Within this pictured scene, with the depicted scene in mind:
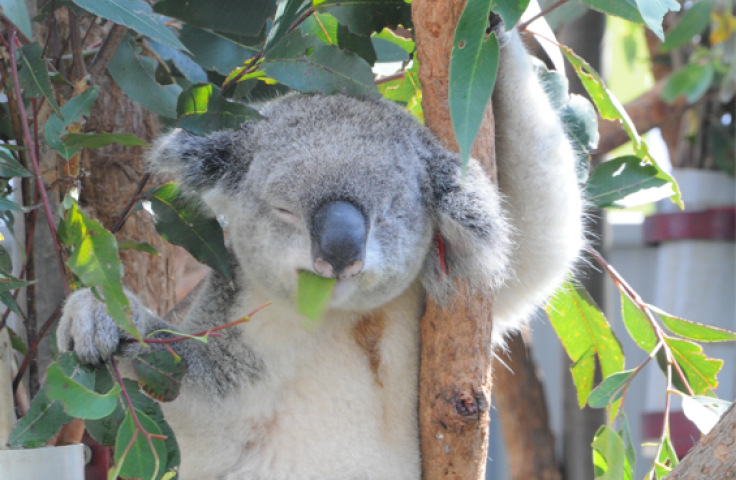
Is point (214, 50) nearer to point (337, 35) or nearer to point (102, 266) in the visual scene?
point (337, 35)

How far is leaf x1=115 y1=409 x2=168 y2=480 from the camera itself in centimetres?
123

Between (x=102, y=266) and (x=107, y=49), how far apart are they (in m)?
0.75

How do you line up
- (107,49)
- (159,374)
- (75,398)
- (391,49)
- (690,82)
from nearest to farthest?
(75,398), (159,374), (107,49), (391,49), (690,82)

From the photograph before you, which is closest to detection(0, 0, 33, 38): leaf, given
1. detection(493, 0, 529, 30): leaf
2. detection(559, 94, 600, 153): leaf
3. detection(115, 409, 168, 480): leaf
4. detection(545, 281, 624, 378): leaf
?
detection(115, 409, 168, 480): leaf

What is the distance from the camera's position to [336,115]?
1616mm

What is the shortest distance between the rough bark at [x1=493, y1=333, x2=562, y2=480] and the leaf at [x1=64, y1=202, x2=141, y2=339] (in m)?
2.48

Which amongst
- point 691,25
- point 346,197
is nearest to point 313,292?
point 346,197

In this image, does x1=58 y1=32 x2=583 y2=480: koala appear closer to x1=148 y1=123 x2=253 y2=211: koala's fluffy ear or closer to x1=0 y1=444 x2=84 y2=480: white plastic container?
x1=148 y1=123 x2=253 y2=211: koala's fluffy ear

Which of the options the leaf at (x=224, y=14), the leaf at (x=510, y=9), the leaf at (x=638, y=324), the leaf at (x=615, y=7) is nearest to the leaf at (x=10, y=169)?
the leaf at (x=224, y=14)

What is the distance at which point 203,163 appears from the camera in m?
1.62

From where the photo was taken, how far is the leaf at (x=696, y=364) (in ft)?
5.98

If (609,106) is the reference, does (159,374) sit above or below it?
below

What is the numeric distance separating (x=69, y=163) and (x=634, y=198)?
139 centimetres

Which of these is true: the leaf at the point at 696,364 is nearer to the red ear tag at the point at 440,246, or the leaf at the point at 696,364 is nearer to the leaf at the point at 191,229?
the red ear tag at the point at 440,246
